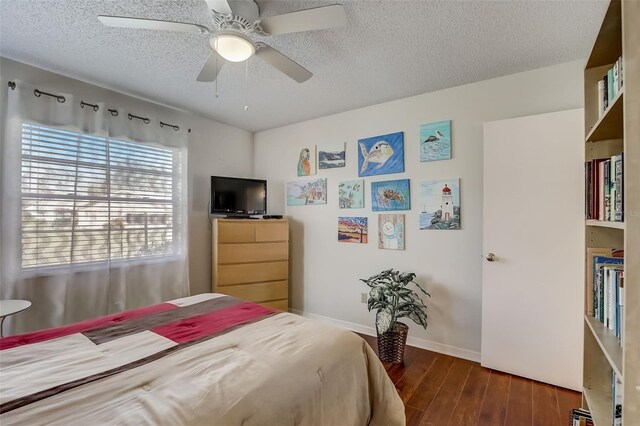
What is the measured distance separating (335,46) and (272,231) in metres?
2.10

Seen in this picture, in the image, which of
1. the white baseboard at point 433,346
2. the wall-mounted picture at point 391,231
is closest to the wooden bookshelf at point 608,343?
the white baseboard at point 433,346

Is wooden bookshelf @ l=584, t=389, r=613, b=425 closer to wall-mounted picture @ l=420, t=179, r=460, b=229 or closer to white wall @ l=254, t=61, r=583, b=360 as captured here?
white wall @ l=254, t=61, r=583, b=360

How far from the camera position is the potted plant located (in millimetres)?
2469

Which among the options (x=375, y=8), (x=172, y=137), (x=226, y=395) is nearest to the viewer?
(x=226, y=395)

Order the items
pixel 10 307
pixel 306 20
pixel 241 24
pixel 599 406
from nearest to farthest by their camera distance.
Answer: pixel 599 406 < pixel 306 20 < pixel 241 24 < pixel 10 307

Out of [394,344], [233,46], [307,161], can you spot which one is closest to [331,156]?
[307,161]

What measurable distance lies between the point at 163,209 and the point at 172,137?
2.59 feet

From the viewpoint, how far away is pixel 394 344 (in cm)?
246

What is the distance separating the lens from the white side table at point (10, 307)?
6.00ft

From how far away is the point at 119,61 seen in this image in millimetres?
2238

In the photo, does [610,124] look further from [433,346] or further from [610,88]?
[433,346]

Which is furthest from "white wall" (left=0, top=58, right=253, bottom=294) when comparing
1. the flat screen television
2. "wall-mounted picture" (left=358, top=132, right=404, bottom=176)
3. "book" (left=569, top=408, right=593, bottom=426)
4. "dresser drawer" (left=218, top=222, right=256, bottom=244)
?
"book" (left=569, top=408, right=593, bottom=426)

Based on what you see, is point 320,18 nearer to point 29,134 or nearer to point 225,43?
point 225,43

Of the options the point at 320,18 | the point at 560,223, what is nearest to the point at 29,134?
the point at 320,18
